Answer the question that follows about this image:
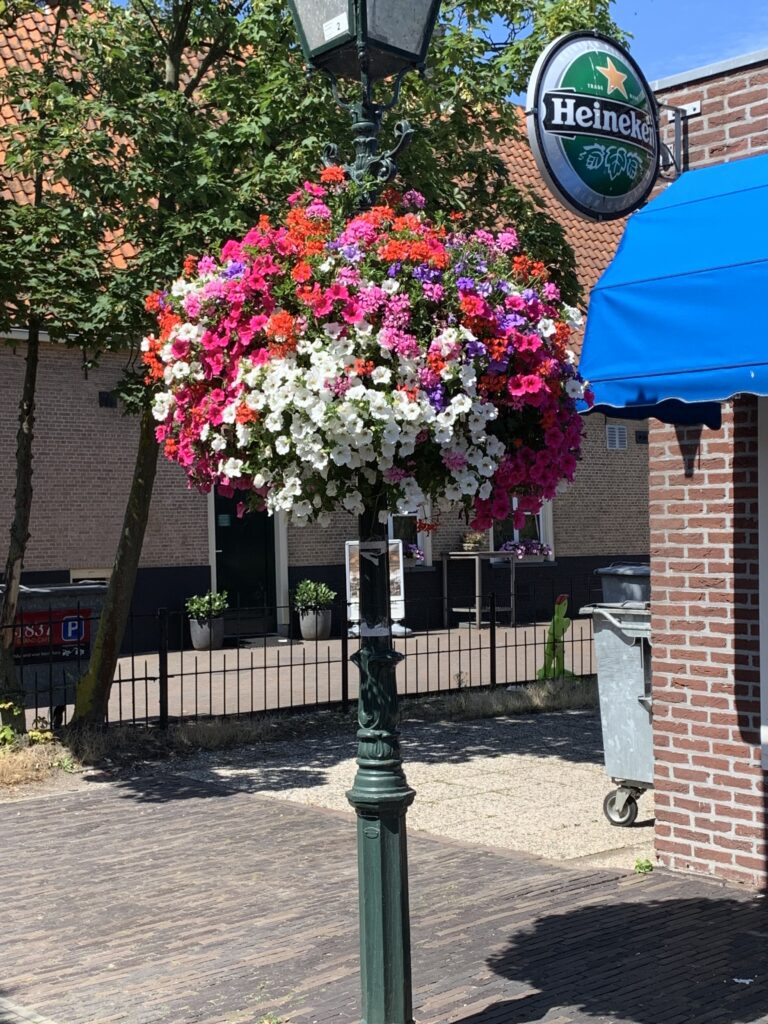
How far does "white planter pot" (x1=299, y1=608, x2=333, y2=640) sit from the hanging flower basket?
16809 mm

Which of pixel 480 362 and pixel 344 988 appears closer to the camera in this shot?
pixel 480 362

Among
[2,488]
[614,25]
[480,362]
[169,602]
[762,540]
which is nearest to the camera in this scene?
[480,362]

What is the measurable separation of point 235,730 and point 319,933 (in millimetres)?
5530

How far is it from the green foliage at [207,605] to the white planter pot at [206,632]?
3.1 inches

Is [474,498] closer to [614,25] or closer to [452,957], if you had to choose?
[452,957]

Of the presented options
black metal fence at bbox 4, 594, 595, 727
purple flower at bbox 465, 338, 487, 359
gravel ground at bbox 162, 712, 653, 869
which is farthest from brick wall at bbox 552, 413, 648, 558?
purple flower at bbox 465, 338, 487, 359

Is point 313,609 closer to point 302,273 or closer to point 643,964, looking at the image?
point 643,964

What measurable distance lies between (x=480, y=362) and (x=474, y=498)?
47cm

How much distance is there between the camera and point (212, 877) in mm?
7285

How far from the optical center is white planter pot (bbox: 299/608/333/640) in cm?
2152

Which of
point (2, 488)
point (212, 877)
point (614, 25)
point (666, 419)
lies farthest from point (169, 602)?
point (666, 419)

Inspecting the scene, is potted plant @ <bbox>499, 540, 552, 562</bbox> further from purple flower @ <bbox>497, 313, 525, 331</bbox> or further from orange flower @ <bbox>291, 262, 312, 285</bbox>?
orange flower @ <bbox>291, 262, 312, 285</bbox>

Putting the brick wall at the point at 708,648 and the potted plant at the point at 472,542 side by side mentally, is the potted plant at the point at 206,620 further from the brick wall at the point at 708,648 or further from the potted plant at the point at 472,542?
the brick wall at the point at 708,648

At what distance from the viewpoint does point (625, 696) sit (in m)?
8.17
